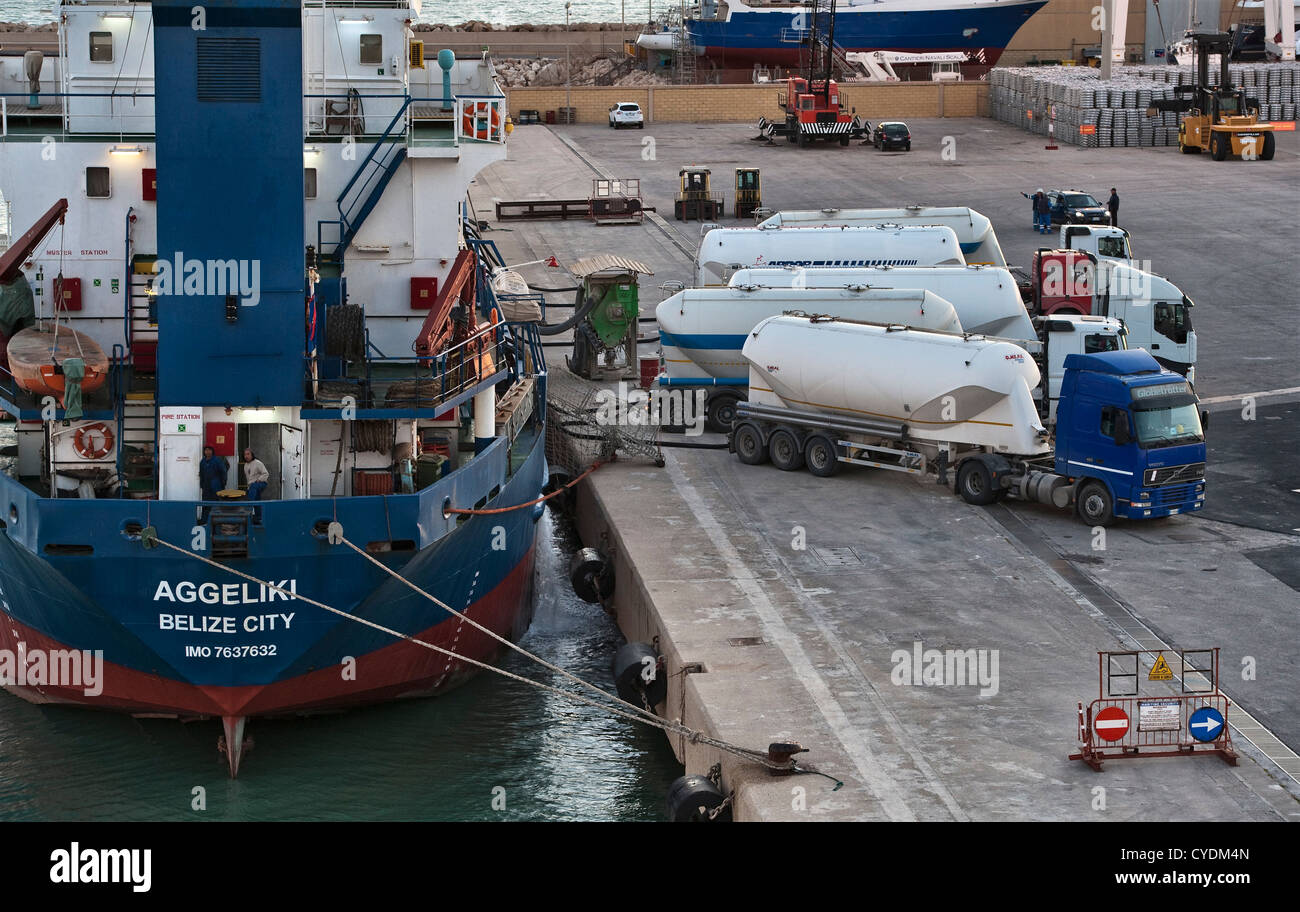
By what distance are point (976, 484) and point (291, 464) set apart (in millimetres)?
13090

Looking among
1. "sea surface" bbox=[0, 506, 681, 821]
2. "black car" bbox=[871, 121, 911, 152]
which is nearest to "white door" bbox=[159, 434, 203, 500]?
"sea surface" bbox=[0, 506, 681, 821]

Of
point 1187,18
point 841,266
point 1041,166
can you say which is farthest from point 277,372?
point 1187,18

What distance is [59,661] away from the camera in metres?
26.8

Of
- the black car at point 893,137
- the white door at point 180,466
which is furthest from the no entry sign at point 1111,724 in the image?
the black car at point 893,137

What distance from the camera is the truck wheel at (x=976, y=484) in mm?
33500

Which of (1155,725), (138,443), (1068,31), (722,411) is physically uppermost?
(1068,31)

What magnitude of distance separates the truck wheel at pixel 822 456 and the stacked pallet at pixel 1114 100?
4927 centimetres

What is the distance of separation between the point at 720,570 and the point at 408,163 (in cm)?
827

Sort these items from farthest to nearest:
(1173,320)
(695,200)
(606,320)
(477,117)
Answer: (695,200), (606,320), (1173,320), (477,117)

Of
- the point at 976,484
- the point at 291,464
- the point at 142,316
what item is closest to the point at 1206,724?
the point at 976,484

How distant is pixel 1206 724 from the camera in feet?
73.5

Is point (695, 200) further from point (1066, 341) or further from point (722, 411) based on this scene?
point (1066, 341)

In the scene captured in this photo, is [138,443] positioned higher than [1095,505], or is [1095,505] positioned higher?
[138,443]
